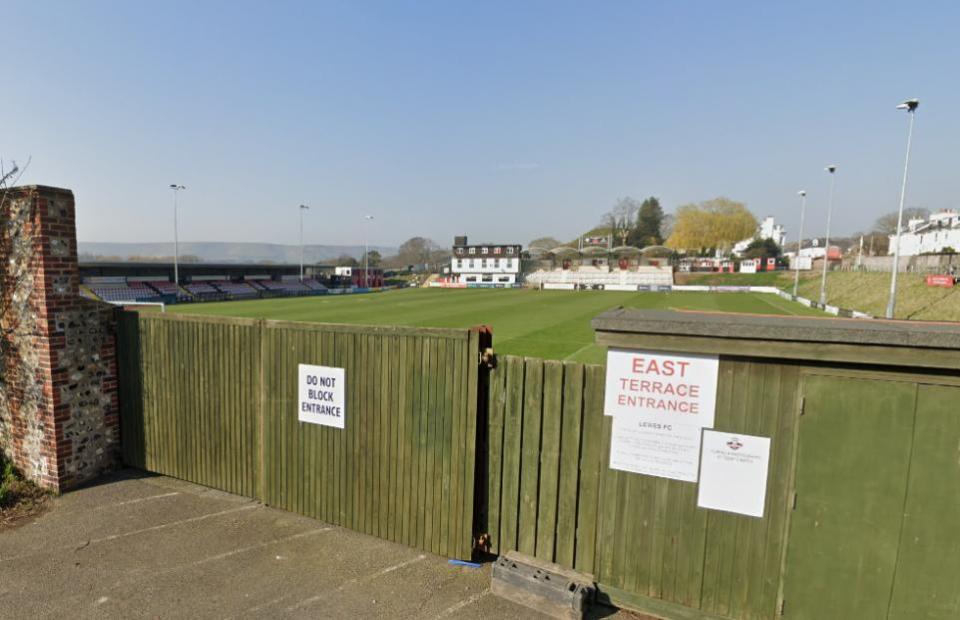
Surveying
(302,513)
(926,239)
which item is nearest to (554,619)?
(302,513)

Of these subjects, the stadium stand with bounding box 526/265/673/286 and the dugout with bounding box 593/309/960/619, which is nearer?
the dugout with bounding box 593/309/960/619

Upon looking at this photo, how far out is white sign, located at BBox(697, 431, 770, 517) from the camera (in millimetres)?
4539

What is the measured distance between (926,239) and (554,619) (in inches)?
4811

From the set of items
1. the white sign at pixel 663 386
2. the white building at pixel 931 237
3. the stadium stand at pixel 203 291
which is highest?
the white building at pixel 931 237

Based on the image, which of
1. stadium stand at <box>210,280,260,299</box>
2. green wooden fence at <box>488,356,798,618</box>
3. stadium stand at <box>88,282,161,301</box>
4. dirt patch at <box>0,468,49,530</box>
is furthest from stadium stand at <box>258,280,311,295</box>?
green wooden fence at <box>488,356,798,618</box>

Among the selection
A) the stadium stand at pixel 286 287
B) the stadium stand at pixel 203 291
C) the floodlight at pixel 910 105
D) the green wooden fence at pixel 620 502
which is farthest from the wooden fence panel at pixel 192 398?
the stadium stand at pixel 286 287

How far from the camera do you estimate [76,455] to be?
25.0ft

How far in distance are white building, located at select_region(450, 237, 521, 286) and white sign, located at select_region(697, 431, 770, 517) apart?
9611cm

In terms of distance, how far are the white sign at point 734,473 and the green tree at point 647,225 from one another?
512 ft

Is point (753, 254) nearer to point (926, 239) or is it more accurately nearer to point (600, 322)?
point (926, 239)

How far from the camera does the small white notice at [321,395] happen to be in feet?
21.1

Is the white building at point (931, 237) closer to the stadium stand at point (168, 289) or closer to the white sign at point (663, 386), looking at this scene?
the white sign at point (663, 386)

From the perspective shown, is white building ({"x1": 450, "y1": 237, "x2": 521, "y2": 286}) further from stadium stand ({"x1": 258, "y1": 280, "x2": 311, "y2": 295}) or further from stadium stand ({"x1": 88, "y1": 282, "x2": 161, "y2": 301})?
stadium stand ({"x1": 88, "y1": 282, "x2": 161, "y2": 301})

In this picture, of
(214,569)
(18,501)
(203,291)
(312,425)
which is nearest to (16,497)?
(18,501)
